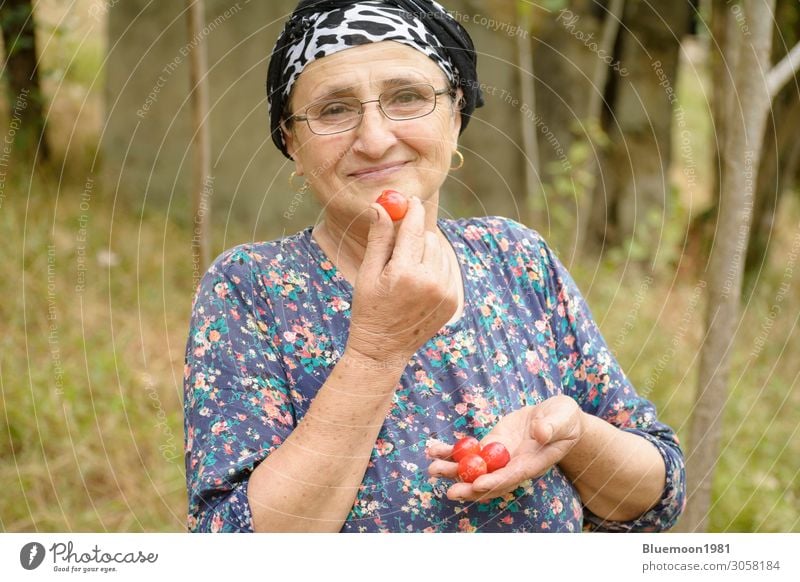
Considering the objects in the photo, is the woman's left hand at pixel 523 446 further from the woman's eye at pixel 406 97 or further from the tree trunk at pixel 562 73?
the tree trunk at pixel 562 73

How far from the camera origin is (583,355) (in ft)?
6.50

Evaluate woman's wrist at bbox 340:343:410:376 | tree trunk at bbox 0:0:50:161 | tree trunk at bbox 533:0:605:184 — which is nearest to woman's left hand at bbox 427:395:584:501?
woman's wrist at bbox 340:343:410:376

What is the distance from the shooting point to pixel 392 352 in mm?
1585

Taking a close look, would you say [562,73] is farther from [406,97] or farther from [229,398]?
[229,398]

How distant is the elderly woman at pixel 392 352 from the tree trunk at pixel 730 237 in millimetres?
730

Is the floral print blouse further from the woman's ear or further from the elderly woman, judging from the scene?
the woman's ear

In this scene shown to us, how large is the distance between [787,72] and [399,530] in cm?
191

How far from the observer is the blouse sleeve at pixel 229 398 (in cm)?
162

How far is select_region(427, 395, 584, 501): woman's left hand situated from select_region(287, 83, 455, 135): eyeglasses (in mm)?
647

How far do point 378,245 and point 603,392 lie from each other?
28.2 inches
